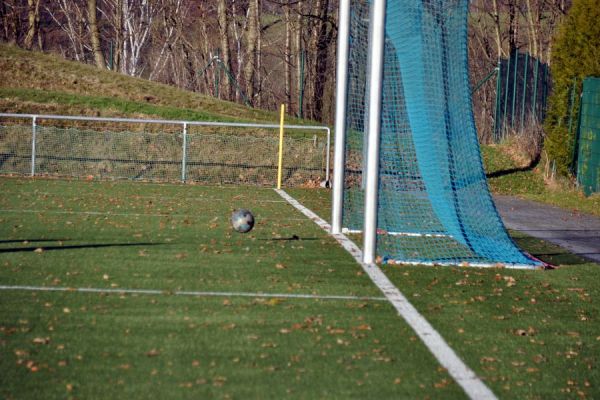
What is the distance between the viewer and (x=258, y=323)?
6.30 m

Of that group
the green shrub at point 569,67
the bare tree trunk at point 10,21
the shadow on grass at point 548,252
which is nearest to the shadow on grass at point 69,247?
the shadow on grass at point 548,252

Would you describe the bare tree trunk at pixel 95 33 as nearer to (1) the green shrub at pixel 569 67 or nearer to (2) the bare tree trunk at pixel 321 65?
(2) the bare tree trunk at pixel 321 65

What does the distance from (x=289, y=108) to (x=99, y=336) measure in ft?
111

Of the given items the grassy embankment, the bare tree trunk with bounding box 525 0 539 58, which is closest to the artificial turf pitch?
the grassy embankment

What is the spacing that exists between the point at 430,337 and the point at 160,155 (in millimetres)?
16555

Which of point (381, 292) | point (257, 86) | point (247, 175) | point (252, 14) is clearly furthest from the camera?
point (257, 86)

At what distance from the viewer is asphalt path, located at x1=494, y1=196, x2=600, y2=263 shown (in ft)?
38.9

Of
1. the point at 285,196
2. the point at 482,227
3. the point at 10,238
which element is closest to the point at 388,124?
the point at 482,227

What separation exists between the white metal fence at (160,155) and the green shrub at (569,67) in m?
4.90

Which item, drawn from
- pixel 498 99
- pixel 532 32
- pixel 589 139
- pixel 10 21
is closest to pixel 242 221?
pixel 589 139

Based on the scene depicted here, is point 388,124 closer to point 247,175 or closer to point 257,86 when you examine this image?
point 247,175

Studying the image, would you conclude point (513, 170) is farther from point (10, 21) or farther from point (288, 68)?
point (10, 21)

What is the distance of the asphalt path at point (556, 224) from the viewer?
1185cm

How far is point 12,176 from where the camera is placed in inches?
805
